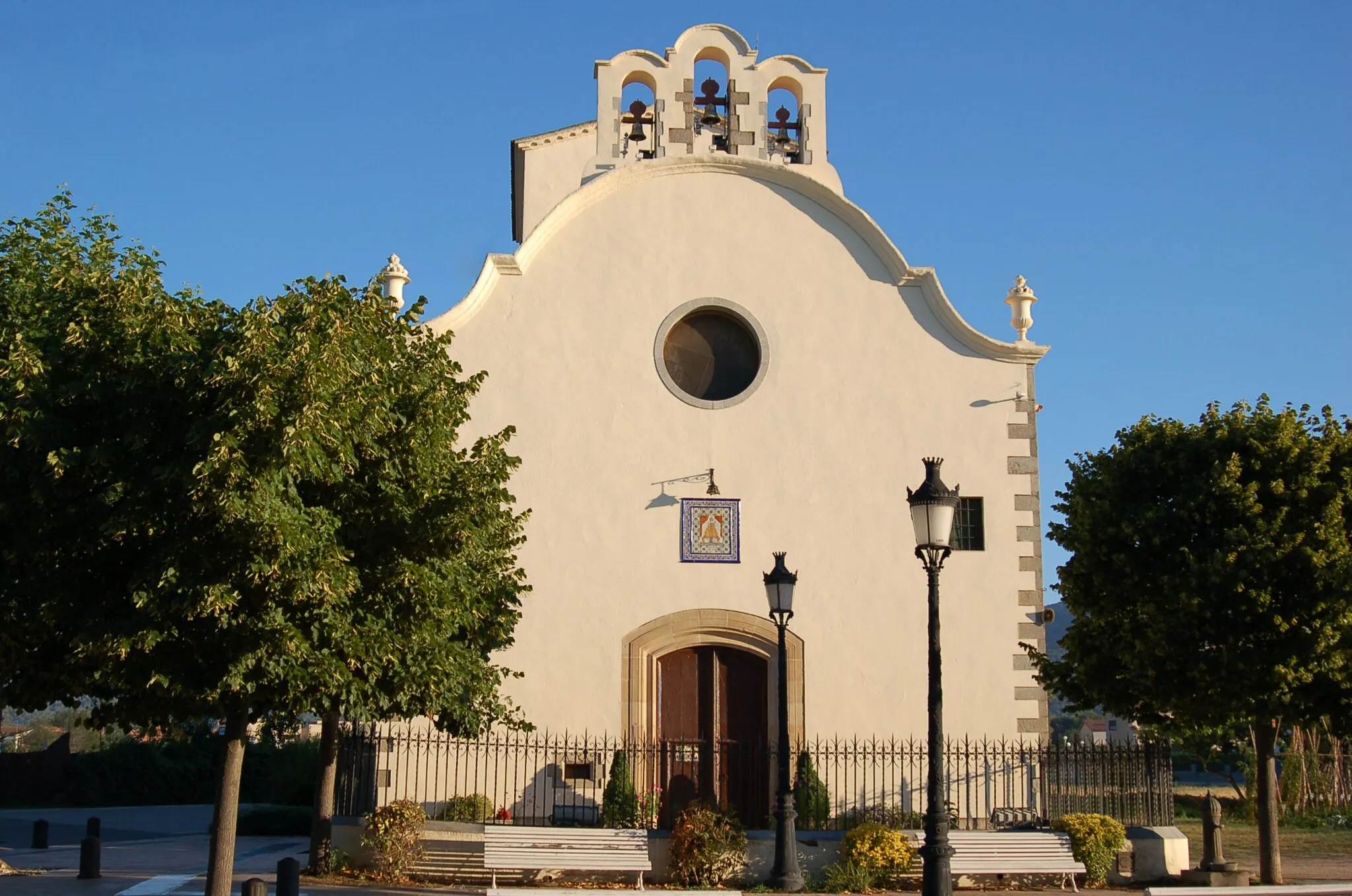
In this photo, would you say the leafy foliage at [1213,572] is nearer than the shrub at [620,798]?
Yes

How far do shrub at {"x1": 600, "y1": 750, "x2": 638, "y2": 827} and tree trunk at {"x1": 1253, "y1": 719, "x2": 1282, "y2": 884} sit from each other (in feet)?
24.0

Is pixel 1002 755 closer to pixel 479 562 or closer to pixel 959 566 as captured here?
pixel 959 566

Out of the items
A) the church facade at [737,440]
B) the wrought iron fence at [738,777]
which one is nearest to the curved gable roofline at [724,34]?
the church facade at [737,440]

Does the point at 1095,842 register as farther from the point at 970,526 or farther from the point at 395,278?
the point at 395,278

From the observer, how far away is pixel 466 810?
54.6 ft

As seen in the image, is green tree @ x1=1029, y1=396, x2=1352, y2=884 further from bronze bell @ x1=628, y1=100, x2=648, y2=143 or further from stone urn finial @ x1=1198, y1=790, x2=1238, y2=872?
bronze bell @ x1=628, y1=100, x2=648, y2=143

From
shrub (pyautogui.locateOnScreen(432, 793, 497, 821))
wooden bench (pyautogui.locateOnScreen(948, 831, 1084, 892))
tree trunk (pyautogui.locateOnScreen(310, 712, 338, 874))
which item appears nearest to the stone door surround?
shrub (pyautogui.locateOnScreen(432, 793, 497, 821))

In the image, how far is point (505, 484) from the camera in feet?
58.1

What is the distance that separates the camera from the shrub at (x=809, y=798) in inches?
658

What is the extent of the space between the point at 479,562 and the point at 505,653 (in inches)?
144

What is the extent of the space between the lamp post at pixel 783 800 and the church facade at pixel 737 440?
2804 millimetres

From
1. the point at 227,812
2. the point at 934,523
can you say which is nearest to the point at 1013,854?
→ the point at 934,523

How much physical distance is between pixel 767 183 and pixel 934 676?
10.5 m

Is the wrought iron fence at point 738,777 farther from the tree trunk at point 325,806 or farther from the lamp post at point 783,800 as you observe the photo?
the lamp post at point 783,800
